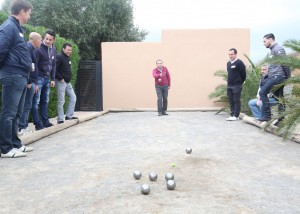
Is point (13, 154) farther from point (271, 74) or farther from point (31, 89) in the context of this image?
point (271, 74)

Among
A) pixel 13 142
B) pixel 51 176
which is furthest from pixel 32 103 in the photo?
pixel 51 176

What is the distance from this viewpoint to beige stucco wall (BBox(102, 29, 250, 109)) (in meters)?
12.8

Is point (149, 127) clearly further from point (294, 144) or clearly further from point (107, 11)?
point (107, 11)

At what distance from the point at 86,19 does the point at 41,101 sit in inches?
507

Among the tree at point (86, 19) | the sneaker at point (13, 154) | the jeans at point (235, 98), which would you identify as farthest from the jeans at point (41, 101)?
the tree at point (86, 19)

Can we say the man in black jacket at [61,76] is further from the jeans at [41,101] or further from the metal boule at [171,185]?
the metal boule at [171,185]

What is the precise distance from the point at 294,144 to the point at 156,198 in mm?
3307

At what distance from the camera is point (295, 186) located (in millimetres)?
3336

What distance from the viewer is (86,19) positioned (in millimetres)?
18953

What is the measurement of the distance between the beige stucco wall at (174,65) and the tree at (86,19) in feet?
20.5

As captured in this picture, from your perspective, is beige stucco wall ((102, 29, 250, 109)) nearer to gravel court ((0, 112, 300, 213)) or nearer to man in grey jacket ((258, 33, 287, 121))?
man in grey jacket ((258, 33, 287, 121))

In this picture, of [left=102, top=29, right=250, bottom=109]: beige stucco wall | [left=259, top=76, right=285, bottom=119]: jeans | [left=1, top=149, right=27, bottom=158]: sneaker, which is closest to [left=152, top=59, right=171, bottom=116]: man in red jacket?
[left=102, top=29, right=250, bottom=109]: beige stucco wall

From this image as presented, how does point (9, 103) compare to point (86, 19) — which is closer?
point (9, 103)

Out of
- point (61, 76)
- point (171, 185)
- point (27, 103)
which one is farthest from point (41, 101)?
point (171, 185)
